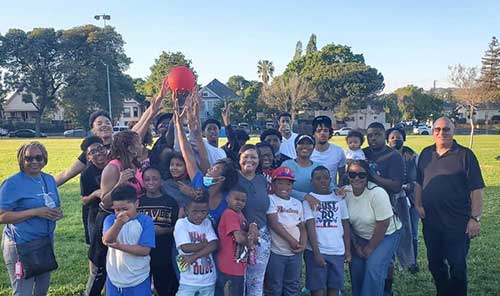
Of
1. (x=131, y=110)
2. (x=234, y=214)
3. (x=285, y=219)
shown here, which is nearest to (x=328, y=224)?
(x=285, y=219)

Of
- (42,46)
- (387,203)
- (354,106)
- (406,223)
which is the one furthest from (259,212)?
(42,46)

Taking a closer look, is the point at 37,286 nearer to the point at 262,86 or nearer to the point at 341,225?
the point at 341,225

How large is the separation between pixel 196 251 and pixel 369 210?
1.90 meters

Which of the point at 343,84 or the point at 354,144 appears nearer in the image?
the point at 354,144

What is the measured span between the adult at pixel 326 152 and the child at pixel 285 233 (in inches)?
41.5

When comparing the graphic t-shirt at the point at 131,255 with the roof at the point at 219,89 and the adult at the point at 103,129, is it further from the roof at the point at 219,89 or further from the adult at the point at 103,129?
the roof at the point at 219,89

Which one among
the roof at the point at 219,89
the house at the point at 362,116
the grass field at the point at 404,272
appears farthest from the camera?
the roof at the point at 219,89

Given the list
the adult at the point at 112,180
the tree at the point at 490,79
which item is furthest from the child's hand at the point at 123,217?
the tree at the point at 490,79

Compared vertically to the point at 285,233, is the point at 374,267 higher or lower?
lower

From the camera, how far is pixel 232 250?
412 centimetres

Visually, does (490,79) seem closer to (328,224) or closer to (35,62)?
(328,224)

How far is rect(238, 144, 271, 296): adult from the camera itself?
4348 mm

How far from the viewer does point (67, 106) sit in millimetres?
58438

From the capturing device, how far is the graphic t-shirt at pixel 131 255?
391 centimetres
